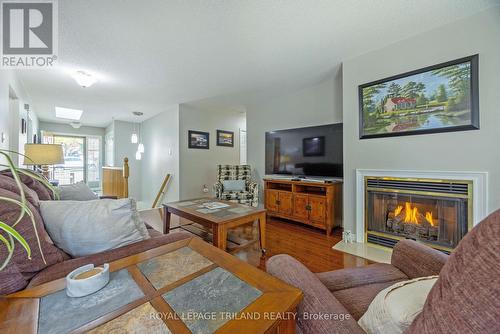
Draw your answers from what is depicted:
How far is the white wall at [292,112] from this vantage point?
320cm

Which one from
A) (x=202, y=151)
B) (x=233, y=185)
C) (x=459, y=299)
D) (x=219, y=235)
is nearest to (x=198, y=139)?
(x=202, y=151)

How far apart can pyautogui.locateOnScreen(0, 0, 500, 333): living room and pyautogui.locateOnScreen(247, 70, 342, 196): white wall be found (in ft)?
0.11

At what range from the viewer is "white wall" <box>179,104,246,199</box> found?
4449mm

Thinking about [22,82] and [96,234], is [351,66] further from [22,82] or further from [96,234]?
[22,82]

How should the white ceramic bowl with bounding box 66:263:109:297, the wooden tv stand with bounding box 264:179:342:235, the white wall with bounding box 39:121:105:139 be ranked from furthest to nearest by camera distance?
the white wall with bounding box 39:121:105:139 → the wooden tv stand with bounding box 264:179:342:235 → the white ceramic bowl with bounding box 66:263:109:297

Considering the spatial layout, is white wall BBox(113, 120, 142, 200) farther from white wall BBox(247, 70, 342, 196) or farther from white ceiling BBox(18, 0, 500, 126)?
white wall BBox(247, 70, 342, 196)

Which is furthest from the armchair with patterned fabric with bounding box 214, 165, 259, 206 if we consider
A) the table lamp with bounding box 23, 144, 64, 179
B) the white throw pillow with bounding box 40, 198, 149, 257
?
the white throw pillow with bounding box 40, 198, 149, 257

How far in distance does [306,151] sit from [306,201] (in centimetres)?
83

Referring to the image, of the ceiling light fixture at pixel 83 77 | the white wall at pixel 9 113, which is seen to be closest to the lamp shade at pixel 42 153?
the white wall at pixel 9 113

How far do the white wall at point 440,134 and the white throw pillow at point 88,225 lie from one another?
8.01 feet

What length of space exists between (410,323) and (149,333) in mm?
670

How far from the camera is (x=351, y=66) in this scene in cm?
252

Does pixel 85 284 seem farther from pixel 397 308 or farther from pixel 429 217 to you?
pixel 429 217

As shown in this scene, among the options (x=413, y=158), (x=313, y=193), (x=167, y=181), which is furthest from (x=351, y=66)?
(x=167, y=181)
